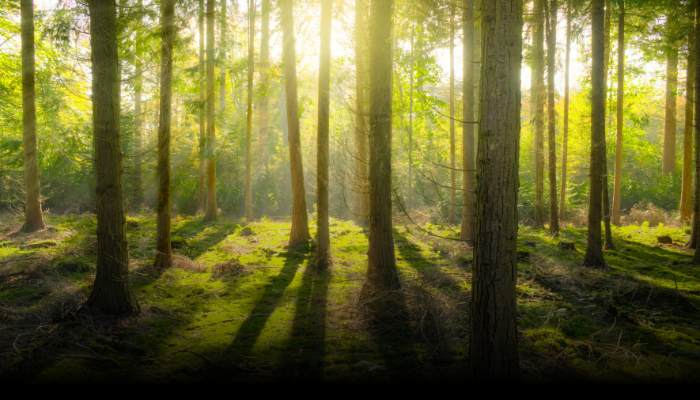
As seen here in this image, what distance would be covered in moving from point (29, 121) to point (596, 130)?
608 inches

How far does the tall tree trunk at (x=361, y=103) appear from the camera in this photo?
888cm

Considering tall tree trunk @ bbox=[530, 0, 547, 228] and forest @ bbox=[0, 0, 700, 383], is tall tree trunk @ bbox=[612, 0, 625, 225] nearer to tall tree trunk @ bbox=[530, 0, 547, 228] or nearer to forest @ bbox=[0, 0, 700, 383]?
forest @ bbox=[0, 0, 700, 383]

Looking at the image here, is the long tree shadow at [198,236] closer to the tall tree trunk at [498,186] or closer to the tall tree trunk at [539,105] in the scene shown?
the tall tree trunk at [498,186]

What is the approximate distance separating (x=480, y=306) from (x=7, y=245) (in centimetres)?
1238

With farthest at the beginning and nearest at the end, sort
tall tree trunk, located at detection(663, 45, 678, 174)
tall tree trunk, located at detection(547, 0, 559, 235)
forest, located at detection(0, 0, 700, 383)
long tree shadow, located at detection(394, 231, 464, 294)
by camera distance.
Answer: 1. tall tree trunk, located at detection(663, 45, 678, 174)
2. tall tree trunk, located at detection(547, 0, 559, 235)
3. long tree shadow, located at detection(394, 231, 464, 294)
4. forest, located at detection(0, 0, 700, 383)

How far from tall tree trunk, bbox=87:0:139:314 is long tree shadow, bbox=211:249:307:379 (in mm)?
1814

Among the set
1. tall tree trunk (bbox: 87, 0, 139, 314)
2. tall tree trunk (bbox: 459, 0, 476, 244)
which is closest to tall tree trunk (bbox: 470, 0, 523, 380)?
tall tree trunk (bbox: 87, 0, 139, 314)

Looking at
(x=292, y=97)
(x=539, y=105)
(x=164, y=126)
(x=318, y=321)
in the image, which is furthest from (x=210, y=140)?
(x=539, y=105)

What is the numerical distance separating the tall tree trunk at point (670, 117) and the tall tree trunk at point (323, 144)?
15520 mm

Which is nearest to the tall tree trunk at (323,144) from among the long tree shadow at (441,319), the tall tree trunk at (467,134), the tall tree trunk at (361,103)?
the tall tree trunk at (361,103)

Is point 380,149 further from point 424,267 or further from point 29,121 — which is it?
point 29,121

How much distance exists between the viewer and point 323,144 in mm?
10352

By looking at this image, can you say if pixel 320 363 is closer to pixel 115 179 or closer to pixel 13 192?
pixel 115 179

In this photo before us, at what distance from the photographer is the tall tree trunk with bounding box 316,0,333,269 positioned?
10273 mm
